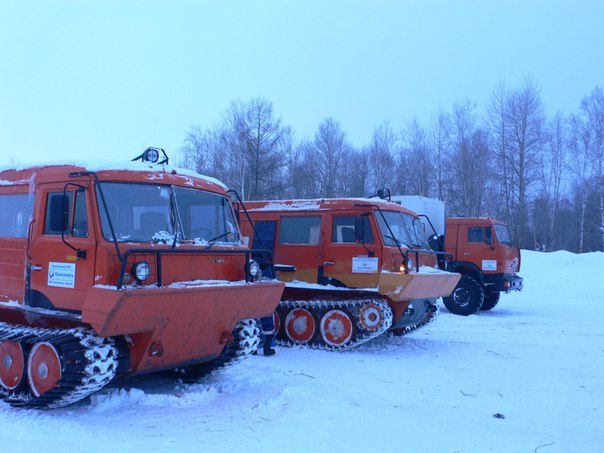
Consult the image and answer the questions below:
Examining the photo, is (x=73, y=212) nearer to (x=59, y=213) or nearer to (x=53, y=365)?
(x=59, y=213)

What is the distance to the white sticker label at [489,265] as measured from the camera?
1599cm

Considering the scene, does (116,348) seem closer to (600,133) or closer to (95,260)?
(95,260)

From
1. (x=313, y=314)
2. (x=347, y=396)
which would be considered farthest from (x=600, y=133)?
(x=347, y=396)

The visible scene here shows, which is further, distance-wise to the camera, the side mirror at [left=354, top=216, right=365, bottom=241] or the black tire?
the black tire

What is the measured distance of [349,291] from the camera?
10.2 meters

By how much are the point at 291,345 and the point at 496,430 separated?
4.97m

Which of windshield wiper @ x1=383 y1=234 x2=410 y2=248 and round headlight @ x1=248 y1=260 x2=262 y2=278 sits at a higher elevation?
windshield wiper @ x1=383 y1=234 x2=410 y2=248

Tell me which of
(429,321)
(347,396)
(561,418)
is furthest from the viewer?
(429,321)

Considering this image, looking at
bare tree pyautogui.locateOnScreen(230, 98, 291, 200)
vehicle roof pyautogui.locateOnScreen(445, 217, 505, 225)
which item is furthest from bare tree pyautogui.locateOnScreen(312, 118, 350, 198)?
vehicle roof pyautogui.locateOnScreen(445, 217, 505, 225)

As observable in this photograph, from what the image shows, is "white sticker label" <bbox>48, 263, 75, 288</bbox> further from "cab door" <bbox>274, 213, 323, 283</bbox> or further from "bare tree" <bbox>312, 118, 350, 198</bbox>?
"bare tree" <bbox>312, 118, 350, 198</bbox>

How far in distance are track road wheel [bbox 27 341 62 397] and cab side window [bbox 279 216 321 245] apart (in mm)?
5610

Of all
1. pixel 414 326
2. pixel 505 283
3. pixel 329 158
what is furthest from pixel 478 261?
pixel 329 158

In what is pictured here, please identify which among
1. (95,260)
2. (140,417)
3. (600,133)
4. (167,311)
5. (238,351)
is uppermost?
(600,133)

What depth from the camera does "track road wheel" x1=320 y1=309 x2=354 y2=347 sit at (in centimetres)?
994
